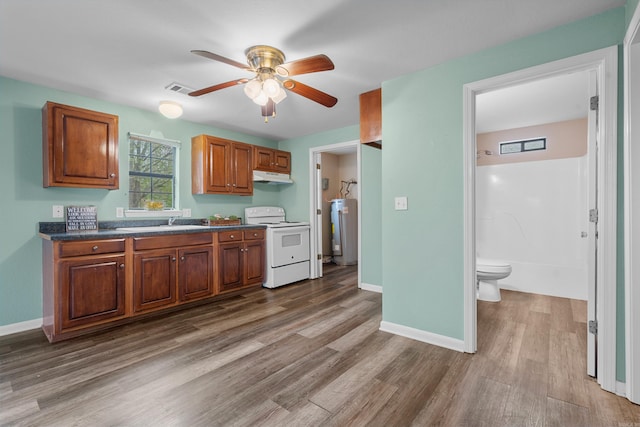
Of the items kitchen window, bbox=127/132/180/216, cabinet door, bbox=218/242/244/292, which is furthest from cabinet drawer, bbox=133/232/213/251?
kitchen window, bbox=127/132/180/216

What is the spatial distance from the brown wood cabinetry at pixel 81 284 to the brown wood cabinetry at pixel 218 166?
4.32ft

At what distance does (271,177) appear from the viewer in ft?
14.4

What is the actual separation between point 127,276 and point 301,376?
6.50 feet

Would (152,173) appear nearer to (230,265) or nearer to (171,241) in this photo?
(171,241)

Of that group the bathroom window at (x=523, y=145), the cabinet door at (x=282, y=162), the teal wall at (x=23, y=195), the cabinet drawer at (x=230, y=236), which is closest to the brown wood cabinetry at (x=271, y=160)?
the cabinet door at (x=282, y=162)

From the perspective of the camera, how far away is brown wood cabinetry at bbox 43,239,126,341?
7.61 ft

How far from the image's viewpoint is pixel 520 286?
3742 mm

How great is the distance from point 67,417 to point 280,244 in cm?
274

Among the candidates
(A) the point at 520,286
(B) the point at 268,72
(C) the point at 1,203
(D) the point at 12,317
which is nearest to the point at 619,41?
(B) the point at 268,72

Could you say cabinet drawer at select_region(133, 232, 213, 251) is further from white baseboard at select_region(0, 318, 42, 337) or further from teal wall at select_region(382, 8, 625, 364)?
teal wall at select_region(382, 8, 625, 364)

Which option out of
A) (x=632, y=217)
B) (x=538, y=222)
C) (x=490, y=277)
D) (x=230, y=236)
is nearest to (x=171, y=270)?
(x=230, y=236)

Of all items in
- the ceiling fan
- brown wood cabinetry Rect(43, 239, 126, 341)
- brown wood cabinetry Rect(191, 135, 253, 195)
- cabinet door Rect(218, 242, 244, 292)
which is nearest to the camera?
the ceiling fan

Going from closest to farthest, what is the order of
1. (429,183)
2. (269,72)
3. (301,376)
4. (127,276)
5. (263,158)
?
1. (301,376)
2. (269,72)
3. (429,183)
4. (127,276)
5. (263,158)

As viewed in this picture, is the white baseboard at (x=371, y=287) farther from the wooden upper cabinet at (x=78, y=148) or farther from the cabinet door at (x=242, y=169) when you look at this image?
the wooden upper cabinet at (x=78, y=148)
